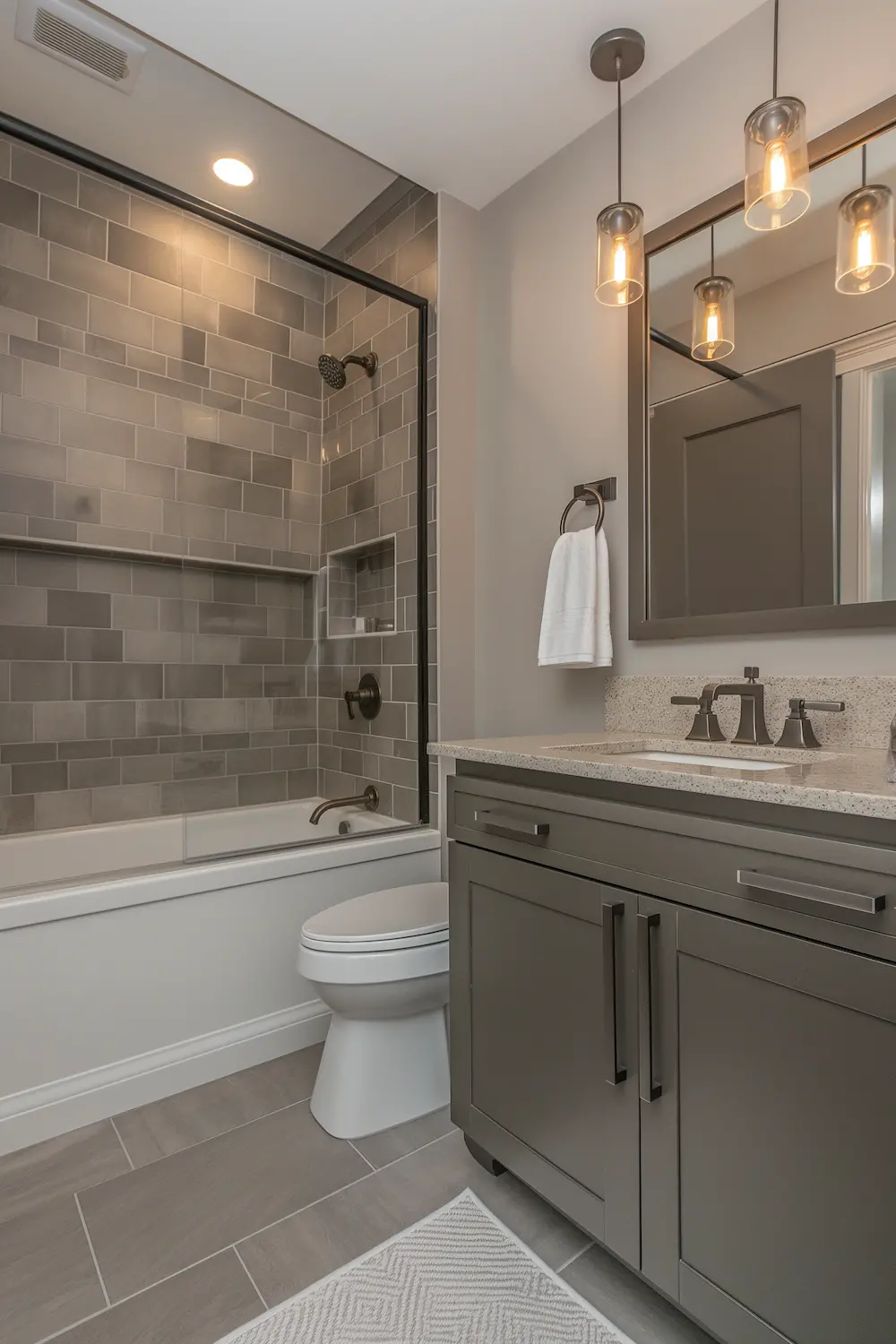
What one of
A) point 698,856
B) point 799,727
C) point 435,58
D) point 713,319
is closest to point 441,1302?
point 698,856

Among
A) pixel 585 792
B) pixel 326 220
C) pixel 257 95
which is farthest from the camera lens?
pixel 326 220

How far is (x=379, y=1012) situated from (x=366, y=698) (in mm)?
1059

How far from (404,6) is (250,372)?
3.55ft

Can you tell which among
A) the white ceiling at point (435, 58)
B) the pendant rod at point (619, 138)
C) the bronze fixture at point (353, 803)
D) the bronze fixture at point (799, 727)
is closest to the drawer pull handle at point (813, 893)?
the bronze fixture at point (799, 727)

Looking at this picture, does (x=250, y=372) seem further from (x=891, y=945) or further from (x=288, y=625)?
(x=891, y=945)

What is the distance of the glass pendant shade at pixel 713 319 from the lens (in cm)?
176

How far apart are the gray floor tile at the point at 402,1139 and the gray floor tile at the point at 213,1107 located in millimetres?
267

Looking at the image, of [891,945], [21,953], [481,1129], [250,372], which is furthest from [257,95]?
[481,1129]

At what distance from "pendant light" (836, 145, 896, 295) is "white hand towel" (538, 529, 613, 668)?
79 cm

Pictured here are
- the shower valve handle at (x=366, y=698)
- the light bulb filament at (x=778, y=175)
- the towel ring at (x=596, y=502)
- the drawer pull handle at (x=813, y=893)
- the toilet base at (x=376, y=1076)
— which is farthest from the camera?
the shower valve handle at (x=366, y=698)

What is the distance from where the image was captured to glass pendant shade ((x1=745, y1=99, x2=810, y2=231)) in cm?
141

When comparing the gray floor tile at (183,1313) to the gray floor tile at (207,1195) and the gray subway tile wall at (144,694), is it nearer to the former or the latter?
the gray floor tile at (207,1195)

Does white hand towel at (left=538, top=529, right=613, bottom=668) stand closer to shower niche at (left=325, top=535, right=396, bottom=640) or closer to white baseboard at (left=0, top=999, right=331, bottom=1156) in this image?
shower niche at (left=325, top=535, right=396, bottom=640)

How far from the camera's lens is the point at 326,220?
2826 millimetres
